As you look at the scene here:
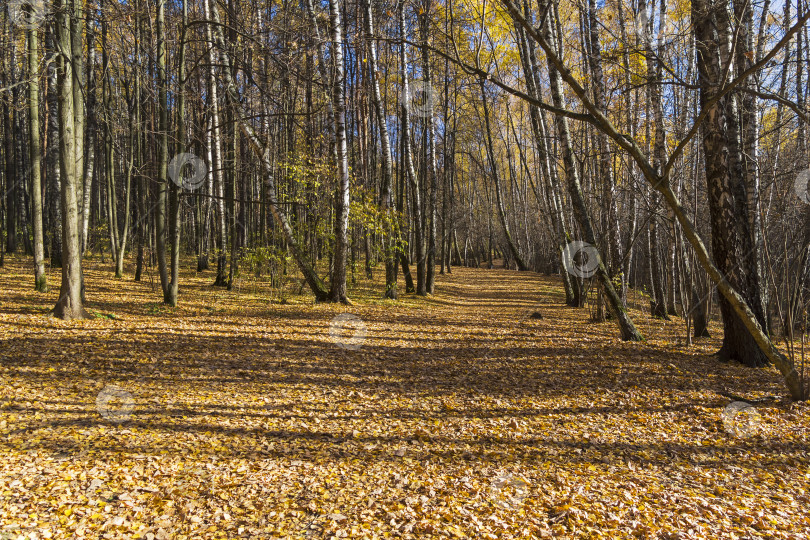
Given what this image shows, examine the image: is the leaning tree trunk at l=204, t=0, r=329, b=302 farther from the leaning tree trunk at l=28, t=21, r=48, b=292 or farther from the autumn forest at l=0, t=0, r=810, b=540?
the leaning tree trunk at l=28, t=21, r=48, b=292

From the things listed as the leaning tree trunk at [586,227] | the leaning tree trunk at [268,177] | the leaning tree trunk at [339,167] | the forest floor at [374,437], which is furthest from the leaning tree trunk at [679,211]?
the leaning tree trunk at [268,177]

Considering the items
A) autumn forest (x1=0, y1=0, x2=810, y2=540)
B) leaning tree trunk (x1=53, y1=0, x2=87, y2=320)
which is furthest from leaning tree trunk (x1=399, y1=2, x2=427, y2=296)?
leaning tree trunk (x1=53, y1=0, x2=87, y2=320)

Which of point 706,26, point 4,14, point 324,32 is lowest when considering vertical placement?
point 706,26

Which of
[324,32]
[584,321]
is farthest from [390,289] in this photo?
[324,32]

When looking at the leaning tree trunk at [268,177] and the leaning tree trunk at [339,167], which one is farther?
the leaning tree trunk at [268,177]

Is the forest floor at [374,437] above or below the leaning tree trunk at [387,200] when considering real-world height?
below

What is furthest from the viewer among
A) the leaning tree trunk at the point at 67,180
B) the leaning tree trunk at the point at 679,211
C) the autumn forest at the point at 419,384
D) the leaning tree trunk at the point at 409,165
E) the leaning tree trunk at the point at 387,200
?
the leaning tree trunk at the point at 409,165

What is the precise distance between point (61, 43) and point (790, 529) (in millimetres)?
9519

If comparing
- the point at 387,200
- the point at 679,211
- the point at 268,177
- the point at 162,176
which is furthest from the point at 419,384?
the point at 387,200

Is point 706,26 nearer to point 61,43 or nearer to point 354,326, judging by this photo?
point 354,326

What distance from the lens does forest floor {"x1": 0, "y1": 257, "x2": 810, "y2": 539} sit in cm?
293

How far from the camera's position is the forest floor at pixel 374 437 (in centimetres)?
293

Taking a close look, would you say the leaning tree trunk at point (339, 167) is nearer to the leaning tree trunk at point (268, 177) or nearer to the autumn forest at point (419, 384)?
the autumn forest at point (419, 384)

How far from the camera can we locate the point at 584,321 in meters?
9.97
